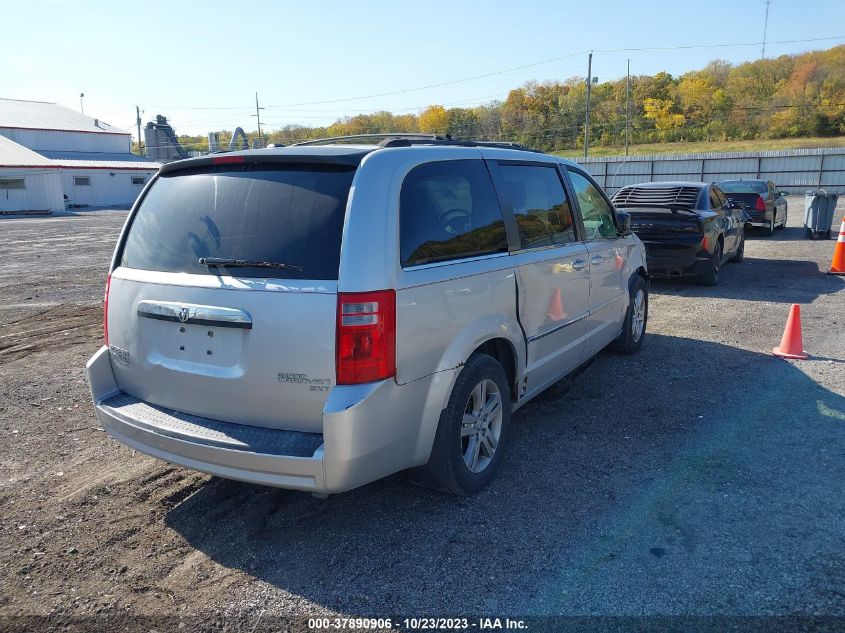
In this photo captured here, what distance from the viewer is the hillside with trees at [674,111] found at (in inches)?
2694

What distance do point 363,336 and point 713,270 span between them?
362 inches

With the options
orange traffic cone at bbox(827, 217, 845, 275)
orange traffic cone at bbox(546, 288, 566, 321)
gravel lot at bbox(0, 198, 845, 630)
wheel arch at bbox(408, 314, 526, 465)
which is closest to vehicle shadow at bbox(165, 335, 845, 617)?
gravel lot at bbox(0, 198, 845, 630)

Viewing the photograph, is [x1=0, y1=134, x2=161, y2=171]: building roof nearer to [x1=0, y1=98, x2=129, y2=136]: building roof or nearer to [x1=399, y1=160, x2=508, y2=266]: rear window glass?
[x1=0, y1=98, x2=129, y2=136]: building roof

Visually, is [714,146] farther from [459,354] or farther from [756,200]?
[459,354]

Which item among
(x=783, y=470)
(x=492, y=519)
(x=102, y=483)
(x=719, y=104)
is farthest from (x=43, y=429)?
(x=719, y=104)

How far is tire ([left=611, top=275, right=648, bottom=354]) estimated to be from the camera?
21.3ft

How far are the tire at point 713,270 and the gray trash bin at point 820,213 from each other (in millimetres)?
7785

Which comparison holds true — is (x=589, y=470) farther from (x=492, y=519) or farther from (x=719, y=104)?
(x=719, y=104)

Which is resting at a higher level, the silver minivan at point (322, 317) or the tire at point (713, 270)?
the silver minivan at point (322, 317)

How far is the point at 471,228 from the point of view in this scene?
3838 mm

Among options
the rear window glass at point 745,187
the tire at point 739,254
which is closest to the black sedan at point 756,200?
the rear window glass at point 745,187

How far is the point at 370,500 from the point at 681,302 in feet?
24.1

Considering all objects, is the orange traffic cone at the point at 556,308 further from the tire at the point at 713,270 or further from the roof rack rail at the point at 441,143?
the tire at the point at 713,270

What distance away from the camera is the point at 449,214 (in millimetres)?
3674
